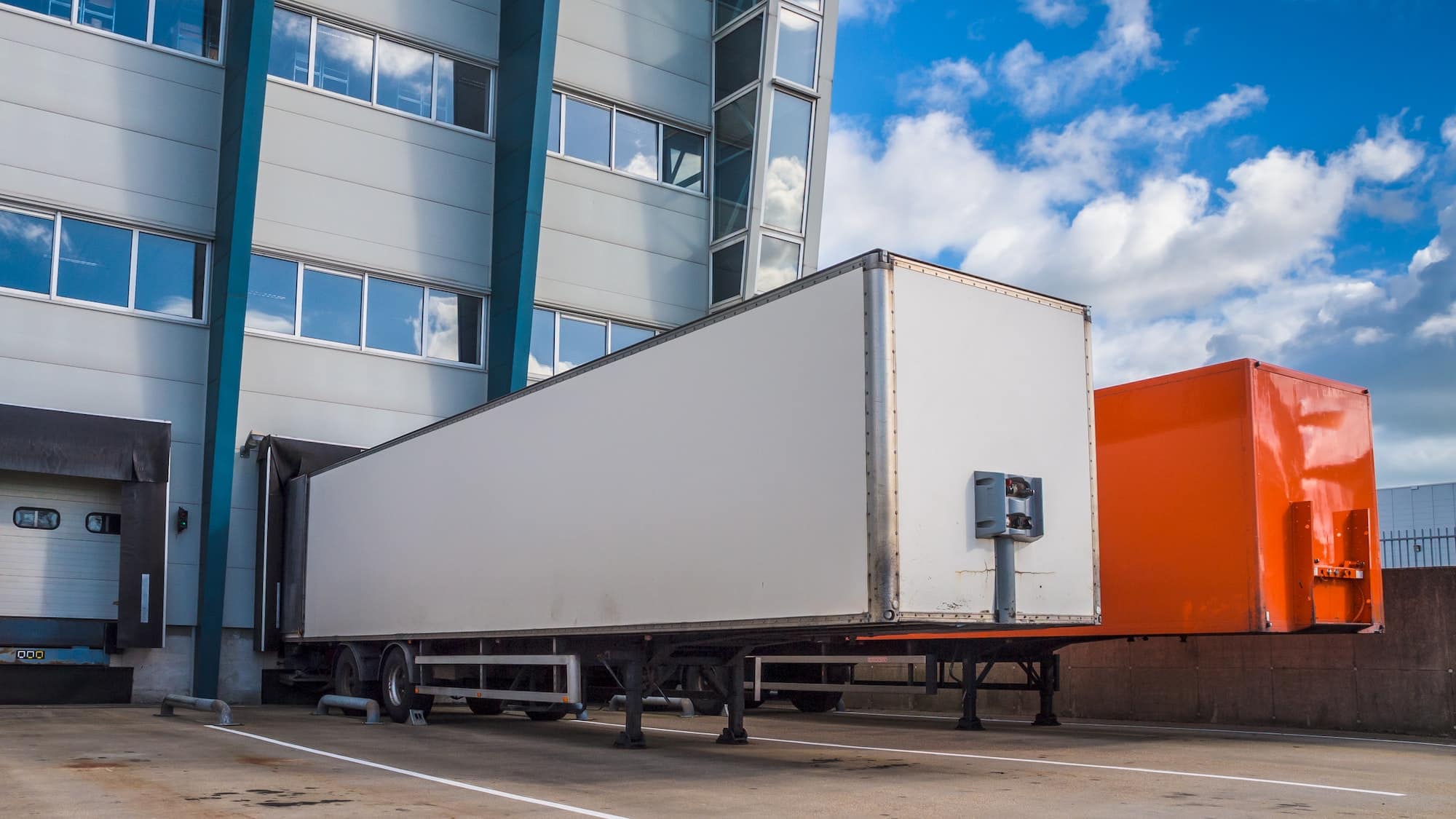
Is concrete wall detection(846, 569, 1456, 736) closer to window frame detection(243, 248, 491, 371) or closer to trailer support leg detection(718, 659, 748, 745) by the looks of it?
trailer support leg detection(718, 659, 748, 745)

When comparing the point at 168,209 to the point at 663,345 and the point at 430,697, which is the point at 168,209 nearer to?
the point at 430,697

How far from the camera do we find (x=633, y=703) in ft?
36.8

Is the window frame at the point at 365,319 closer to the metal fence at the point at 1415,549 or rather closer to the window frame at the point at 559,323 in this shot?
the window frame at the point at 559,323

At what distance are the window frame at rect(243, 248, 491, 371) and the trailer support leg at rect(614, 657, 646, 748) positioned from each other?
10.8m

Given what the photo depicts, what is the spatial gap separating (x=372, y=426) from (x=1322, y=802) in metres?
16.3

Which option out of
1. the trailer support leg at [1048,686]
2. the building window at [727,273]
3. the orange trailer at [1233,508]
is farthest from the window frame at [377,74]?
the trailer support leg at [1048,686]

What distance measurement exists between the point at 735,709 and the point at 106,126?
1390cm

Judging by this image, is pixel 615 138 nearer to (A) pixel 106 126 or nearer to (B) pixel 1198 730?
(A) pixel 106 126

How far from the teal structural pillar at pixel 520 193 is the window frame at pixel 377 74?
0.59m

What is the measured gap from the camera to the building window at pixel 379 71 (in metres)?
20.3

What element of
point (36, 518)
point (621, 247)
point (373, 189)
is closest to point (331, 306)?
point (373, 189)

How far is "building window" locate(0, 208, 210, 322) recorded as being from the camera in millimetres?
17797

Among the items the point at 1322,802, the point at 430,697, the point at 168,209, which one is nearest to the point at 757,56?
the point at 168,209

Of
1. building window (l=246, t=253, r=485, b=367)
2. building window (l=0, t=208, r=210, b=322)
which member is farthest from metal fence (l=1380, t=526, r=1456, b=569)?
building window (l=0, t=208, r=210, b=322)
